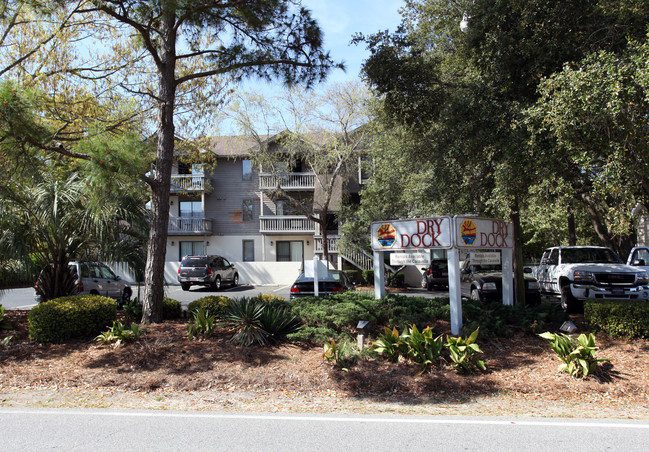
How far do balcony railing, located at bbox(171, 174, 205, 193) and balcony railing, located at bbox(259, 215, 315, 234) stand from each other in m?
4.57

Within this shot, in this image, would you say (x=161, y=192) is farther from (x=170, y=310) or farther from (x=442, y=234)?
(x=442, y=234)

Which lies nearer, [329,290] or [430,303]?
[430,303]

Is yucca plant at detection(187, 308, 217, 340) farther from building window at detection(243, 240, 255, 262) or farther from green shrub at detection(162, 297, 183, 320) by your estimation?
building window at detection(243, 240, 255, 262)

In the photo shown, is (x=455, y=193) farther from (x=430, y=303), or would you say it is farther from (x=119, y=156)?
(x=119, y=156)

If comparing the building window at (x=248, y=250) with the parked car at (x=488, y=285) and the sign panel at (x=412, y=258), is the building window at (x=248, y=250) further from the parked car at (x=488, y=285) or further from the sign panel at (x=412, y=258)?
the sign panel at (x=412, y=258)

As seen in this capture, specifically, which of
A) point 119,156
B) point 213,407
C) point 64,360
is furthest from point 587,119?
point 64,360

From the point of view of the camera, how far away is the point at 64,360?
24.5 ft

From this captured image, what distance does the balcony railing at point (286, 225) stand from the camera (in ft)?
98.6

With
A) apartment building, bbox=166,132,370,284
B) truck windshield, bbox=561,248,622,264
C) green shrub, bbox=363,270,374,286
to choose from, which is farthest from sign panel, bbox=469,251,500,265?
apartment building, bbox=166,132,370,284

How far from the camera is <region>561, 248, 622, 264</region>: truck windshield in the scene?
1363 centimetres

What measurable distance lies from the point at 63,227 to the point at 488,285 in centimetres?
1177

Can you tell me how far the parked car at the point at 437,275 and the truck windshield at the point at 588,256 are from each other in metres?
9.36

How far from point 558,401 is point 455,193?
5821 mm

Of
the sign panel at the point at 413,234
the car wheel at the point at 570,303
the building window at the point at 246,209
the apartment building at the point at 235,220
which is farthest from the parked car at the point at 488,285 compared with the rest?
the building window at the point at 246,209
